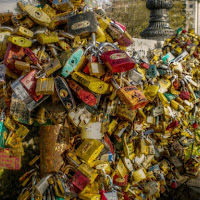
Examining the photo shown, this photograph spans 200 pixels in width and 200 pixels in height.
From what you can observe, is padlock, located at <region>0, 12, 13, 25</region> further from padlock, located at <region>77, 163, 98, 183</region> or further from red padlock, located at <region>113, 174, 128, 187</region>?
red padlock, located at <region>113, 174, 128, 187</region>

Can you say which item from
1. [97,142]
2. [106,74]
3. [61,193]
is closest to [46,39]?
[106,74]

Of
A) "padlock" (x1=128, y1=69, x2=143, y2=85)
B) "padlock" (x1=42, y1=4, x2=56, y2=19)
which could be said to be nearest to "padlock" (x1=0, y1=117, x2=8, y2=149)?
"padlock" (x1=42, y1=4, x2=56, y2=19)

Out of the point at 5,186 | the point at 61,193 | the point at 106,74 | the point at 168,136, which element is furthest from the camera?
the point at 168,136

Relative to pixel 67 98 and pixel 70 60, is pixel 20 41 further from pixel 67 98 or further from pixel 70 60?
pixel 67 98

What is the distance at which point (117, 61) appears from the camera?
1.73 m

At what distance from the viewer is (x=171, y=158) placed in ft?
10.8

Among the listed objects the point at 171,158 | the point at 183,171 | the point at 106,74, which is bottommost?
the point at 183,171

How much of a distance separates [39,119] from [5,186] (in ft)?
2.12

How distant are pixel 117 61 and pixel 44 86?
0.52 metres

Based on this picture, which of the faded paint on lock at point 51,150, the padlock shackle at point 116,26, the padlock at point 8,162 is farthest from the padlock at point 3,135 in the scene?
the padlock shackle at point 116,26

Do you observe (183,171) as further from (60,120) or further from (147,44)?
(60,120)

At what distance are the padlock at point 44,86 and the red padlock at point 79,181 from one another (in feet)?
2.07

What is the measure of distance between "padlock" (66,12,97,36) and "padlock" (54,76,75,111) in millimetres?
400

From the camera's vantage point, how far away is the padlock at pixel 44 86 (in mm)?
1665
